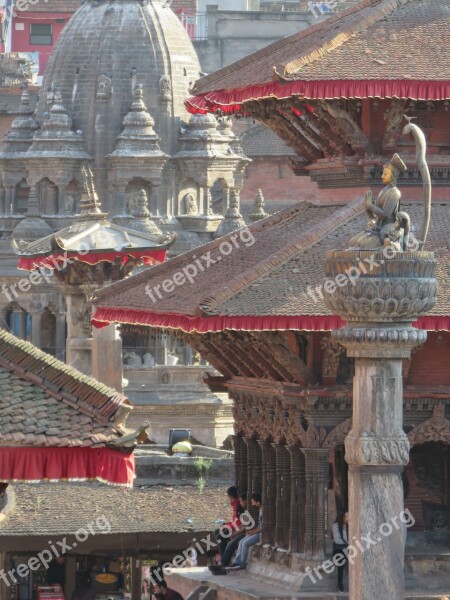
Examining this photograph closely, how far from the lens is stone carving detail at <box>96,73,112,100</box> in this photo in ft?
288

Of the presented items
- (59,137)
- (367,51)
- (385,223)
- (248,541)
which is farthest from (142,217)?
(385,223)

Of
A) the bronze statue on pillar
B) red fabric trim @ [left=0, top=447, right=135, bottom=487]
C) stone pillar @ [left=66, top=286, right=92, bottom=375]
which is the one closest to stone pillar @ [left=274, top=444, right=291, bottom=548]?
the bronze statue on pillar

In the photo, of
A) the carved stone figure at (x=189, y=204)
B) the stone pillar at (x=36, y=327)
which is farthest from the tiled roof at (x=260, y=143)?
the stone pillar at (x=36, y=327)

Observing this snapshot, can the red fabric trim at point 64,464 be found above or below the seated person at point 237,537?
above

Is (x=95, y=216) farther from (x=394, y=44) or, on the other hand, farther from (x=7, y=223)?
(x=7, y=223)

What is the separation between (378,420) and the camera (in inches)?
912

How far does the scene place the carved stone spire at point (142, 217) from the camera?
258 feet

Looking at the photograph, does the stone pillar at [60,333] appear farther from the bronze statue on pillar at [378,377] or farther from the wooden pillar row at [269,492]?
the bronze statue on pillar at [378,377]

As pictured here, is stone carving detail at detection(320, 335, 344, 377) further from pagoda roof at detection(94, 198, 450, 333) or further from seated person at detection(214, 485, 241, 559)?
seated person at detection(214, 485, 241, 559)

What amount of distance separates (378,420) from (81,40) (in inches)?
2592

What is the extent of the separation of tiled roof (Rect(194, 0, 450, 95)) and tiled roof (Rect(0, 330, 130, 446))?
6.46m

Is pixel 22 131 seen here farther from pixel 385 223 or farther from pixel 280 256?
pixel 385 223

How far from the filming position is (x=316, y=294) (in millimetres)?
28156

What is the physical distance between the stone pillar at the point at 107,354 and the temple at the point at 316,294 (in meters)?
17.2
